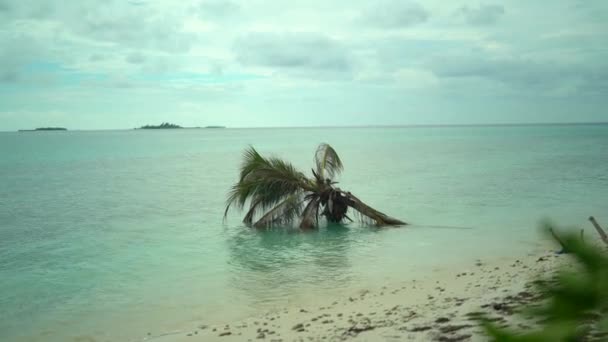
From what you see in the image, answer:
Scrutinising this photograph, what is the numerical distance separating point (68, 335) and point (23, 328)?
1200mm

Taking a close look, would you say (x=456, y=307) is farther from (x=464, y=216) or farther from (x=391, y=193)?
(x=391, y=193)

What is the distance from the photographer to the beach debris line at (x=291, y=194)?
20016mm

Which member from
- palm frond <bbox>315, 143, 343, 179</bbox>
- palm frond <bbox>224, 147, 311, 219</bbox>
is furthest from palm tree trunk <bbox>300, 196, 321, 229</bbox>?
palm frond <bbox>315, 143, 343, 179</bbox>

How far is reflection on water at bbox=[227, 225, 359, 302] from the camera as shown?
1349 centimetres

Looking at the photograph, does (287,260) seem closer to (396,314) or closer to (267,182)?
(267,182)

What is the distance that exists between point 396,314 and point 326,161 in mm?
11183

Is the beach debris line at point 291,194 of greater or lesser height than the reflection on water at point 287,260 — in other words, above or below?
above

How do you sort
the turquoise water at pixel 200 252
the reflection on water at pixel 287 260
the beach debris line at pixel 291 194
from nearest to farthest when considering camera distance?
the turquoise water at pixel 200 252 → the reflection on water at pixel 287 260 → the beach debris line at pixel 291 194

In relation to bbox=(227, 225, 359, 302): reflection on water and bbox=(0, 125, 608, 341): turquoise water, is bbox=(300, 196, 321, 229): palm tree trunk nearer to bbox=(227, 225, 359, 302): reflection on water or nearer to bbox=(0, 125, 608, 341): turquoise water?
bbox=(227, 225, 359, 302): reflection on water

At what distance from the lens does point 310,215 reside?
2003 centimetres

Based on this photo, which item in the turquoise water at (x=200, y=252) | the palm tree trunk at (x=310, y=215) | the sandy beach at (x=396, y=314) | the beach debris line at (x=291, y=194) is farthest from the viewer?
the beach debris line at (x=291, y=194)

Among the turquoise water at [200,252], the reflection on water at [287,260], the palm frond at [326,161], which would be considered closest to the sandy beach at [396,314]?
the turquoise water at [200,252]

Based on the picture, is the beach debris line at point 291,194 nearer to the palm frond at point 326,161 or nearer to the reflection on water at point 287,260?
the palm frond at point 326,161

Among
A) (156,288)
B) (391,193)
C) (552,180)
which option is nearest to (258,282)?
(156,288)
